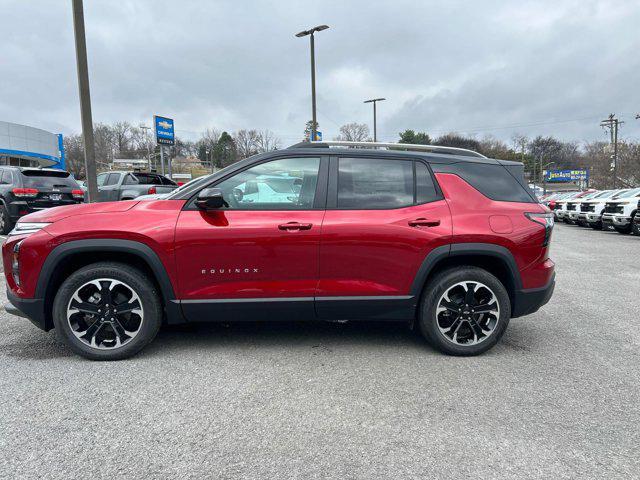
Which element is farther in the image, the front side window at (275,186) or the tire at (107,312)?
the front side window at (275,186)

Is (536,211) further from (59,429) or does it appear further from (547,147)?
(547,147)

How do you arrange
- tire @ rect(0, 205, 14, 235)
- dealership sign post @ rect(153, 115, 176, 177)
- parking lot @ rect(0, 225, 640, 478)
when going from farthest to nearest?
dealership sign post @ rect(153, 115, 176, 177)
tire @ rect(0, 205, 14, 235)
parking lot @ rect(0, 225, 640, 478)

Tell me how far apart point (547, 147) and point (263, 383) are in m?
115

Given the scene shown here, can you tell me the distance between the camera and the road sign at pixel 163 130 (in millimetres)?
26625

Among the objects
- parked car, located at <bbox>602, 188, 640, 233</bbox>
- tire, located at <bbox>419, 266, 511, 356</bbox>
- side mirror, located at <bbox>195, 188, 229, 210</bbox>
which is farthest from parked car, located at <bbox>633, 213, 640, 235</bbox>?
side mirror, located at <bbox>195, 188, 229, 210</bbox>

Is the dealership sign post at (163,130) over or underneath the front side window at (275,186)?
over

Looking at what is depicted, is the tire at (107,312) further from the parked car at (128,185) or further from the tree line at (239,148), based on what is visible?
the tree line at (239,148)

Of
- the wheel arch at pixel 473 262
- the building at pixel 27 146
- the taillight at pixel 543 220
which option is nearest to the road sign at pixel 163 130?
the building at pixel 27 146

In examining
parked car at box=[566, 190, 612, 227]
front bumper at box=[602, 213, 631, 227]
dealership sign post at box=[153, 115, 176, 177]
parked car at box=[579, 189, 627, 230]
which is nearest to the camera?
front bumper at box=[602, 213, 631, 227]

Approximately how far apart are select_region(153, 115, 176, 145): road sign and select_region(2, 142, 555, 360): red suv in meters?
25.0

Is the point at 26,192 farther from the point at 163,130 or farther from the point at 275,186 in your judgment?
the point at 163,130

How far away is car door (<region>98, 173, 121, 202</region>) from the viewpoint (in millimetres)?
13969

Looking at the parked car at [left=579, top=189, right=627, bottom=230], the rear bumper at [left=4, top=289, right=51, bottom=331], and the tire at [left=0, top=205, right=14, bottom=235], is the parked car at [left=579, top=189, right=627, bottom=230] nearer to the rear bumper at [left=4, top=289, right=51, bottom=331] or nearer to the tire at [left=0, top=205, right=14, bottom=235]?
the rear bumper at [left=4, top=289, right=51, bottom=331]

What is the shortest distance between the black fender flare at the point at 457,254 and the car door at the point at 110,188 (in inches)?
493
